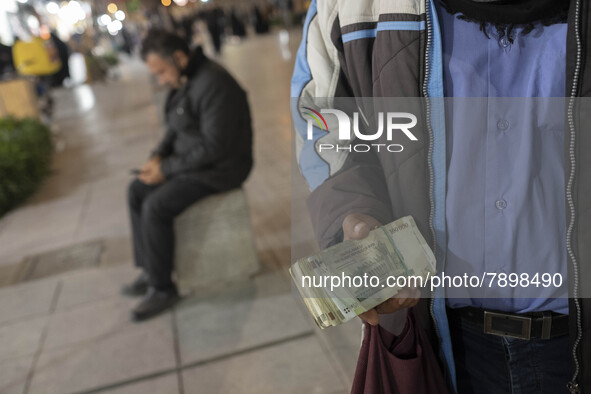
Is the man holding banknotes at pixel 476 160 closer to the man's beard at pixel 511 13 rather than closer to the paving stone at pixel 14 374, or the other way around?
the man's beard at pixel 511 13

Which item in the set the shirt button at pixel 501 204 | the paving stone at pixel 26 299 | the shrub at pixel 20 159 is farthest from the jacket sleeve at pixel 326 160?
the shrub at pixel 20 159

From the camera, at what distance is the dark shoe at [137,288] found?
12.3ft

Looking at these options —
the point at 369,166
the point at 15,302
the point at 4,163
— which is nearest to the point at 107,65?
the point at 4,163

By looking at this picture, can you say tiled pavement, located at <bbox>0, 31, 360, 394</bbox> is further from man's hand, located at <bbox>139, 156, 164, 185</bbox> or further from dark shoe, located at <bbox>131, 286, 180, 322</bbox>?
Answer: man's hand, located at <bbox>139, 156, 164, 185</bbox>

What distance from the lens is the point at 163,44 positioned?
340cm

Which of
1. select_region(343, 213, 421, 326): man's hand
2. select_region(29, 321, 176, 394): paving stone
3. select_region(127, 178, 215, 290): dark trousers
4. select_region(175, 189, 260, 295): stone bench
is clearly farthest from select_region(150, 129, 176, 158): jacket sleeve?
select_region(343, 213, 421, 326): man's hand

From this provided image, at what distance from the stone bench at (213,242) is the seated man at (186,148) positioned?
0.24 feet

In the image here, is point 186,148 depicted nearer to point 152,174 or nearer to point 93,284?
point 152,174

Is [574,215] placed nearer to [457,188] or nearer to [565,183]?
[565,183]

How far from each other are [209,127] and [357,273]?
252cm

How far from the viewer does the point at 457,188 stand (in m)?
1.17

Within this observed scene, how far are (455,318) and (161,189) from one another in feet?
8.44

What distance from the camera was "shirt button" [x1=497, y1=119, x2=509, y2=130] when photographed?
1.09 metres

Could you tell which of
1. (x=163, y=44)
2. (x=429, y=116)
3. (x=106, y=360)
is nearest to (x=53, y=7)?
(x=163, y=44)
